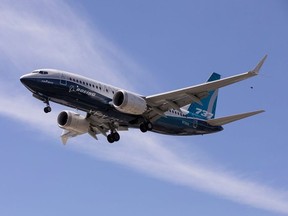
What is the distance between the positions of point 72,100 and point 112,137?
25.0 ft

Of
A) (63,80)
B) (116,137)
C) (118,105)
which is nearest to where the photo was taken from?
(63,80)

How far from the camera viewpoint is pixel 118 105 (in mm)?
55688

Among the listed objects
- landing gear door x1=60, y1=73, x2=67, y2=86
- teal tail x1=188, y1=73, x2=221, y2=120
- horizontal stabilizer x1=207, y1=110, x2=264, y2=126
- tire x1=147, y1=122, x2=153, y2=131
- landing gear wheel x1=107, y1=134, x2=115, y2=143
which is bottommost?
landing gear door x1=60, y1=73, x2=67, y2=86

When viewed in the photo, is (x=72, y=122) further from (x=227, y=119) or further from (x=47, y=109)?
(x=227, y=119)

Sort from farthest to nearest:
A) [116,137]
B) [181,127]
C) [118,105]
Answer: [116,137] → [181,127] → [118,105]

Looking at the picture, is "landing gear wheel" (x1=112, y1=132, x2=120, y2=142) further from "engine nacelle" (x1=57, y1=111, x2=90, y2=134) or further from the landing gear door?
the landing gear door

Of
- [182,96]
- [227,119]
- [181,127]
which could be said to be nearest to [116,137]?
[181,127]

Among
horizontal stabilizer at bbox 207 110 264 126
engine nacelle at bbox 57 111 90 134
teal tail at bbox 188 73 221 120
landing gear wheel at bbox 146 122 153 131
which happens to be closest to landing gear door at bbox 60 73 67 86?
engine nacelle at bbox 57 111 90 134

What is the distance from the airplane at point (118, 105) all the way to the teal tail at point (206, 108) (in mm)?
1001

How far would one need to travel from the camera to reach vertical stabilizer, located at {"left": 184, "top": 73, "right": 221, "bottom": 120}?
6425 cm

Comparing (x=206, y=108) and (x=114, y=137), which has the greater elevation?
(x=206, y=108)

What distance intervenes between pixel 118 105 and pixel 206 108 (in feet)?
44.4

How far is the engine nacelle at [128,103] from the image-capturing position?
181 ft

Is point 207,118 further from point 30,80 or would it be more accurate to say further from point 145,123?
point 30,80
